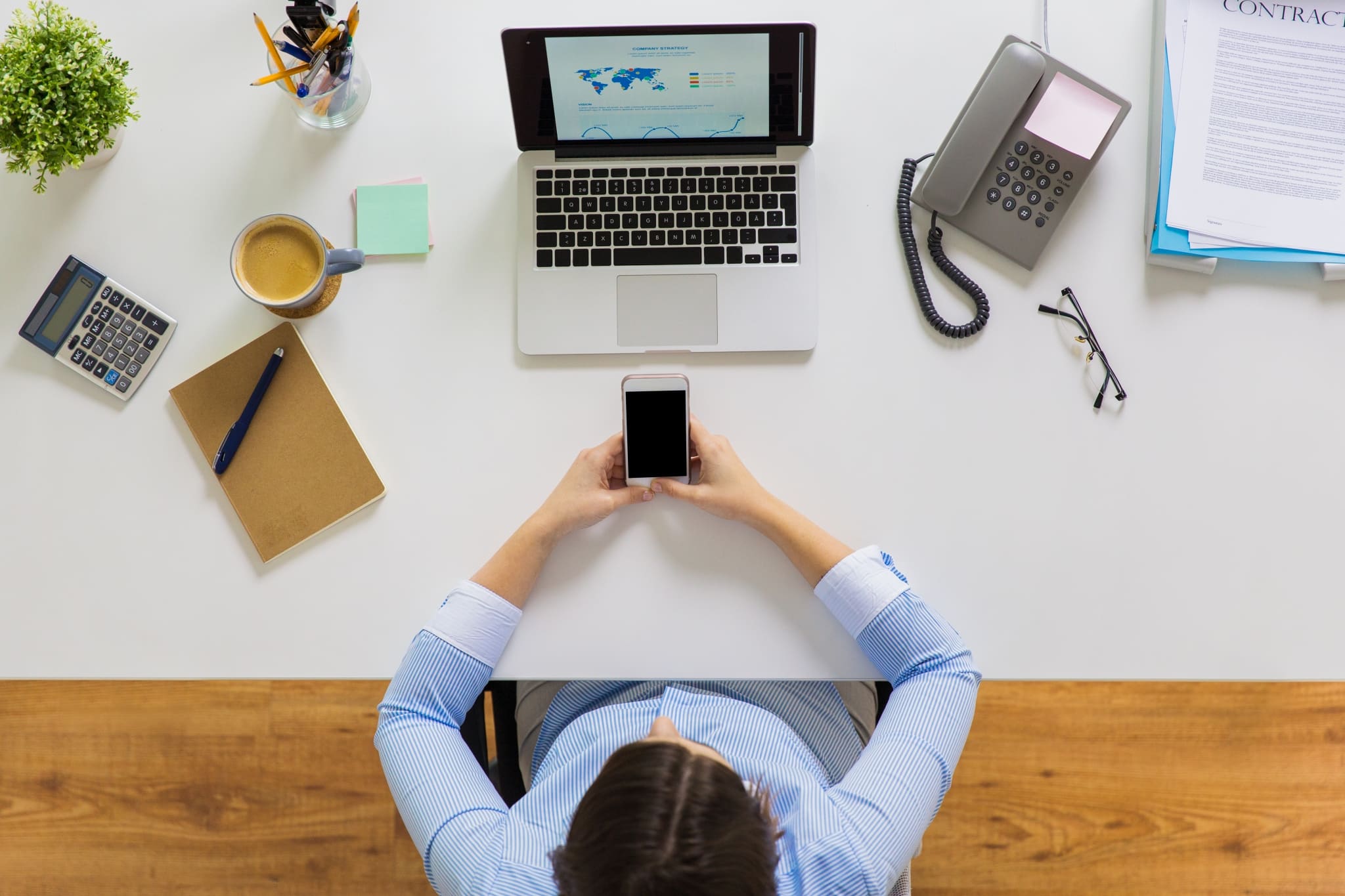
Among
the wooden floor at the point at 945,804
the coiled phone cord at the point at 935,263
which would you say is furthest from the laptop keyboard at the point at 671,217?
the wooden floor at the point at 945,804

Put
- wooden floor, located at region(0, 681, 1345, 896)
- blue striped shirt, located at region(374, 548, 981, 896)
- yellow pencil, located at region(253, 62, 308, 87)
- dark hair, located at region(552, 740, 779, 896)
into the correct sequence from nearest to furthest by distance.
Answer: dark hair, located at region(552, 740, 779, 896) < blue striped shirt, located at region(374, 548, 981, 896) < yellow pencil, located at region(253, 62, 308, 87) < wooden floor, located at region(0, 681, 1345, 896)

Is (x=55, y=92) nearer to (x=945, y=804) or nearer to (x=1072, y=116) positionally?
(x=1072, y=116)

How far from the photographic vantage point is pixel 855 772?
889mm

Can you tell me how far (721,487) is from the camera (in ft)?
3.09

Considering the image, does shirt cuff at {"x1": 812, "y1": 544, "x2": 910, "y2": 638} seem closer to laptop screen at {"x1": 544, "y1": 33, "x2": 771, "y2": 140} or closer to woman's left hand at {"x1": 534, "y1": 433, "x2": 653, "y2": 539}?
woman's left hand at {"x1": 534, "y1": 433, "x2": 653, "y2": 539}

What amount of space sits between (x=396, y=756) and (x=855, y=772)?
482 millimetres

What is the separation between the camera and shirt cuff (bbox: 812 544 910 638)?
0.90m

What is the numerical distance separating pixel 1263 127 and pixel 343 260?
1052mm

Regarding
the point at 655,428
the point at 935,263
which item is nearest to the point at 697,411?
the point at 655,428

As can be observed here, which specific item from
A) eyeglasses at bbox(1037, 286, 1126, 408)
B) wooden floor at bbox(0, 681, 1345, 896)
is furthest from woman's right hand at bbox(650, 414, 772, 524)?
wooden floor at bbox(0, 681, 1345, 896)

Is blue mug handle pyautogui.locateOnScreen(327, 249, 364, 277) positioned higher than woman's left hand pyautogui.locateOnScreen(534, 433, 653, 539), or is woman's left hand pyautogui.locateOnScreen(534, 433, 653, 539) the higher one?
blue mug handle pyautogui.locateOnScreen(327, 249, 364, 277)

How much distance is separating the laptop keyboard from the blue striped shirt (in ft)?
1.23

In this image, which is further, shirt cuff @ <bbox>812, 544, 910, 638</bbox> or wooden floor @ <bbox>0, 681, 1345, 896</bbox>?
wooden floor @ <bbox>0, 681, 1345, 896</bbox>

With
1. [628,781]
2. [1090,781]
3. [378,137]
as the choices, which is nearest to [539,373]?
[378,137]
